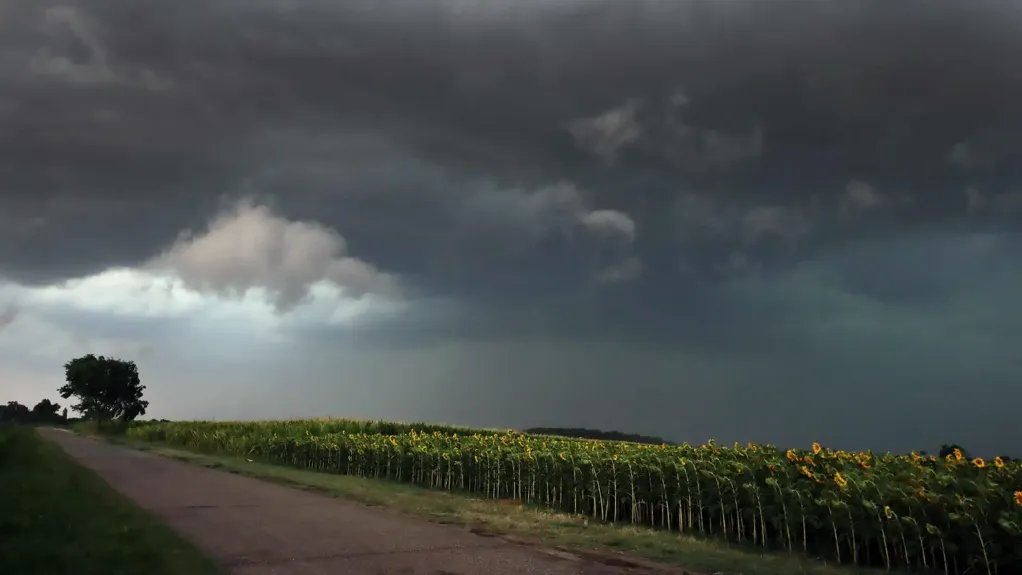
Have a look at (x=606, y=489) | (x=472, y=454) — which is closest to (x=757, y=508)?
(x=606, y=489)

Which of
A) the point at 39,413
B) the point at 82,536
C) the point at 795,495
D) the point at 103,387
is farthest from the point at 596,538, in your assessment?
the point at 39,413

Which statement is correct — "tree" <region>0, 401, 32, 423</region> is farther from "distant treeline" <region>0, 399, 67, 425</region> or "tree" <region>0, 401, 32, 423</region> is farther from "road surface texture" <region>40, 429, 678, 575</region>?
"road surface texture" <region>40, 429, 678, 575</region>

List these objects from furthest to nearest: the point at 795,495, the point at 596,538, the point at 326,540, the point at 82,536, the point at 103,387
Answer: the point at 103,387 < the point at 795,495 < the point at 596,538 < the point at 326,540 < the point at 82,536

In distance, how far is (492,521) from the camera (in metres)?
12.8

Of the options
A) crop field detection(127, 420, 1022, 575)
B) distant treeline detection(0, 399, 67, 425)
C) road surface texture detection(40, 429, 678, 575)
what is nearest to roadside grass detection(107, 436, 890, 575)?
road surface texture detection(40, 429, 678, 575)

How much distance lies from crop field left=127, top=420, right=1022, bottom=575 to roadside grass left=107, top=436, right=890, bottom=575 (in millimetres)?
785

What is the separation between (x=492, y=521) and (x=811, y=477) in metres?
5.27

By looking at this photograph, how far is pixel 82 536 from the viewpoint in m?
10.1

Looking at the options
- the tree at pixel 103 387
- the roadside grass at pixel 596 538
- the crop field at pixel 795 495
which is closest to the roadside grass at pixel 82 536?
the roadside grass at pixel 596 538

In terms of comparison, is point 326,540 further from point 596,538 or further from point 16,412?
point 16,412

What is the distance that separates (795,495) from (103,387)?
290ft

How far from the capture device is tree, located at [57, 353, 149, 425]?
82.0 metres

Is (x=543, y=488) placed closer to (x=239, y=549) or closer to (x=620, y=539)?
(x=620, y=539)

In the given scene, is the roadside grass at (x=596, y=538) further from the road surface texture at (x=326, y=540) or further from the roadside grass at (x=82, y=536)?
the roadside grass at (x=82, y=536)
